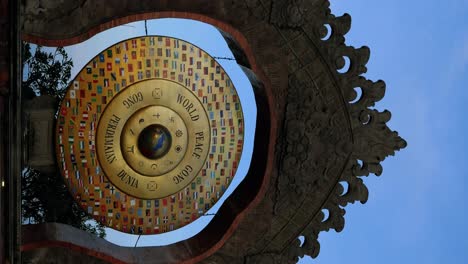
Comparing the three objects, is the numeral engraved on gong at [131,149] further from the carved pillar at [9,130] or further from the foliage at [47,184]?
the carved pillar at [9,130]

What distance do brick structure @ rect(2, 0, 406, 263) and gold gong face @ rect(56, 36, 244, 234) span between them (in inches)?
23.4

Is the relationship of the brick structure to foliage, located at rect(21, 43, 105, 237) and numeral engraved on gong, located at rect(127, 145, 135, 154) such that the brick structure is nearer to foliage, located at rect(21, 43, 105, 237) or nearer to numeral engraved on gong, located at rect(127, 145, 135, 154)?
numeral engraved on gong, located at rect(127, 145, 135, 154)

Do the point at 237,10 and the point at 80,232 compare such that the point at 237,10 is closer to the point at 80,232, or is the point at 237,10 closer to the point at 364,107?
the point at 364,107

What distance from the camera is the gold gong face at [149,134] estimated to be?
24.3 ft

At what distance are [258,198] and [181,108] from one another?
1738 mm

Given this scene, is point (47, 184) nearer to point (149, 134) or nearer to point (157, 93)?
point (149, 134)

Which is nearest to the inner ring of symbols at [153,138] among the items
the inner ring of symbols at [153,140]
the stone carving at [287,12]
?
the inner ring of symbols at [153,140]

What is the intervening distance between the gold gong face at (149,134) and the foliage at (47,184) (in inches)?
45.9

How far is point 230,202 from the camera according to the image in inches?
303

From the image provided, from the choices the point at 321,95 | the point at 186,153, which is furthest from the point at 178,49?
the point at 321,95

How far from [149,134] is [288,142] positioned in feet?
6.45

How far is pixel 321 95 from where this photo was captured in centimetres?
755

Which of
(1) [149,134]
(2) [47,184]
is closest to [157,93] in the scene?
(1) [149,134]

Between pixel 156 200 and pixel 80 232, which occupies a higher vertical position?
pixel 156 200
